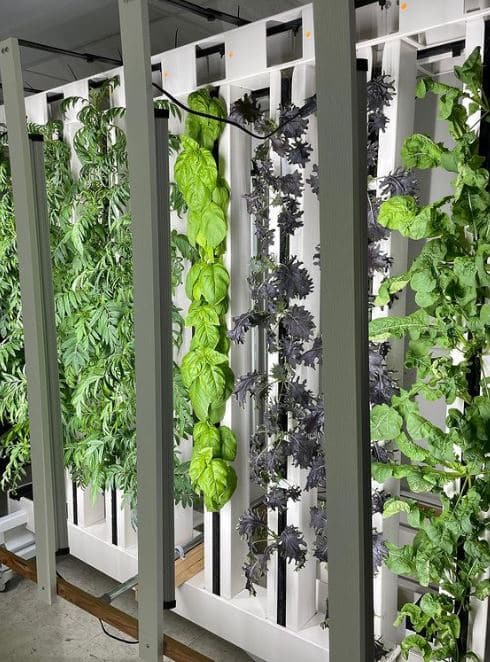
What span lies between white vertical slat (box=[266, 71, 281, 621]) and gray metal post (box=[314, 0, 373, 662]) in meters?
1.57

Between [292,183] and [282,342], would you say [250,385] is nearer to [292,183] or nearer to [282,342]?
[282,342]

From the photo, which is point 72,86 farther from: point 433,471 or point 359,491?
point 359,491

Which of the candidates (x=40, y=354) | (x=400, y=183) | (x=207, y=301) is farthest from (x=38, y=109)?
(x=40, y=354)

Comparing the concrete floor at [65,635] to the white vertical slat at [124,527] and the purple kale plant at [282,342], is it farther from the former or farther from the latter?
the purple kale plant at [282,342]

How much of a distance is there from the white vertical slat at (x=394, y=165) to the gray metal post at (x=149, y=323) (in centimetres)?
114

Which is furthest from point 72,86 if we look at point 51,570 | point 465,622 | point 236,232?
point 465,622

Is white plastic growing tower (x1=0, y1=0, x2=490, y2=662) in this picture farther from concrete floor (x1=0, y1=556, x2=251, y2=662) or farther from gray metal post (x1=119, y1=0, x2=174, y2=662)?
gray metal post (x1=119, y1=0, x2=174, y2=662)

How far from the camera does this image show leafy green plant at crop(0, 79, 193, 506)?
3.02 m

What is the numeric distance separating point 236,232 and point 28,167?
4.23ft

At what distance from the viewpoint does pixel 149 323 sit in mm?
1286

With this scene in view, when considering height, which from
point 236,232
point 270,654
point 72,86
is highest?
point 72,86

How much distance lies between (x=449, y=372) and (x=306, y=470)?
855 millimetres

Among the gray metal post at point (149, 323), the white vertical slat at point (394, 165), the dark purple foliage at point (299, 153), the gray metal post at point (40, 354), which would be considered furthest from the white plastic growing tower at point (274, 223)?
the gray metal post at point (40, 354)

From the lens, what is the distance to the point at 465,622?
2133 millimetres
